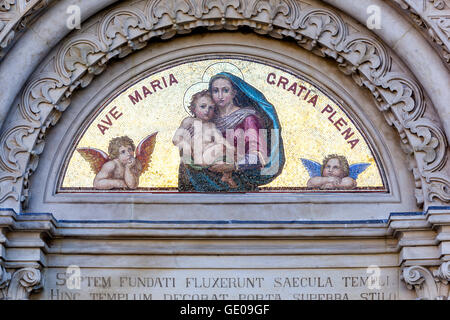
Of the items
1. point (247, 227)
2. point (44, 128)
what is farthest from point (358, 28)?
point (44, 128)

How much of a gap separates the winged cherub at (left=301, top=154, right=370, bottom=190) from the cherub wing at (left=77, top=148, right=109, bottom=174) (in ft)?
7.59

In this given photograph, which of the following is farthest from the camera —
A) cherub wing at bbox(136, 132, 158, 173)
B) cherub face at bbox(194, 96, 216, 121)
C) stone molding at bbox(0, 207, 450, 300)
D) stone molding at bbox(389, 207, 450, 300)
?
cherub face at bbox(194, 96, 216, 121)

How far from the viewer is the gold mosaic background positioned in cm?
1323

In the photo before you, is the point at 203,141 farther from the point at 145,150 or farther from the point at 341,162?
the point at 341,162

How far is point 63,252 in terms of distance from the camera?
12.8 m

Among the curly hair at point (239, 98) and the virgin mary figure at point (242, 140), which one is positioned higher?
the curly hair at point (239, 98)

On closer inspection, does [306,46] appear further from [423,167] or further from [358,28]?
[423,167]

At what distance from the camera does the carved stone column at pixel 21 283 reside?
12.4 meters

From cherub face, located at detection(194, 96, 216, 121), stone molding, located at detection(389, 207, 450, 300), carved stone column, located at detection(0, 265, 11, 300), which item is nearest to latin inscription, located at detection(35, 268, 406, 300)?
stone molding, located at detection(389, 207, 450, 300)

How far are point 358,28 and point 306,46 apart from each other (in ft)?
2.09

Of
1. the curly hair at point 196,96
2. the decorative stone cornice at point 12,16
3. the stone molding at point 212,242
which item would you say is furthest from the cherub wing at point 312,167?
the decorative stone cornice at point 12,16

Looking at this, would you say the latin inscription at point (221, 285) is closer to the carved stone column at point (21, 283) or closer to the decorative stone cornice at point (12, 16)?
the carved stone column at point (21, 283)

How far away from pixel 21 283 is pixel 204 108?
2973mm

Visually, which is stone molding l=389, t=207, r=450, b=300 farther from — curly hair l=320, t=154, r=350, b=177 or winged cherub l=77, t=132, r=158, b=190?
winged cherub l=77, t=132, r=158, b=190
